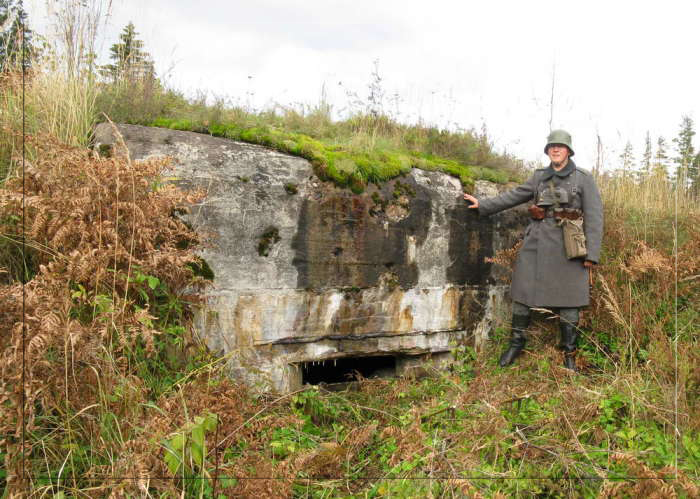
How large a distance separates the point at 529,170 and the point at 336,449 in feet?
13.8

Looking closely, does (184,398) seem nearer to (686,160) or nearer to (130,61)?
(130,61)

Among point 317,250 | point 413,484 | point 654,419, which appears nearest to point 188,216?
point 317,250

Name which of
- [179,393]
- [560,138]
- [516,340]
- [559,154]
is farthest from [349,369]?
[560,138]

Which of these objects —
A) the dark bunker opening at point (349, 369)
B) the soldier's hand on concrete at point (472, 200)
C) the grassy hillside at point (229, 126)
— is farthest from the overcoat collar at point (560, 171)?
the dark bunker opening at point (349, 369)

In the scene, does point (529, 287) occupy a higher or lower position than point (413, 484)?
higher

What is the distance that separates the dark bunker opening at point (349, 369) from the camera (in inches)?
167

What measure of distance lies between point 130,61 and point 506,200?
375 centimetres

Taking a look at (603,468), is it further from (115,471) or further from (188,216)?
(188,216)

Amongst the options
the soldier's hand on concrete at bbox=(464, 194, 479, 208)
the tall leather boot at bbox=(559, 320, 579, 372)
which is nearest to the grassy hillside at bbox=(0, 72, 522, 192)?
the soldier's hand on concrete at bbox=(464, 194, 479, 208)

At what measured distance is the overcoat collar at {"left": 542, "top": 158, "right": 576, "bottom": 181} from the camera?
13.4 feet

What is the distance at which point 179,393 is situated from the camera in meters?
2.10

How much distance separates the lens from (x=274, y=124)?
4.31 m

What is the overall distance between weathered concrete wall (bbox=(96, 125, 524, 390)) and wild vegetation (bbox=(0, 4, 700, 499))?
9.3 inches

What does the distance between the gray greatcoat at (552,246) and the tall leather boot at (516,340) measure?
18 cm
